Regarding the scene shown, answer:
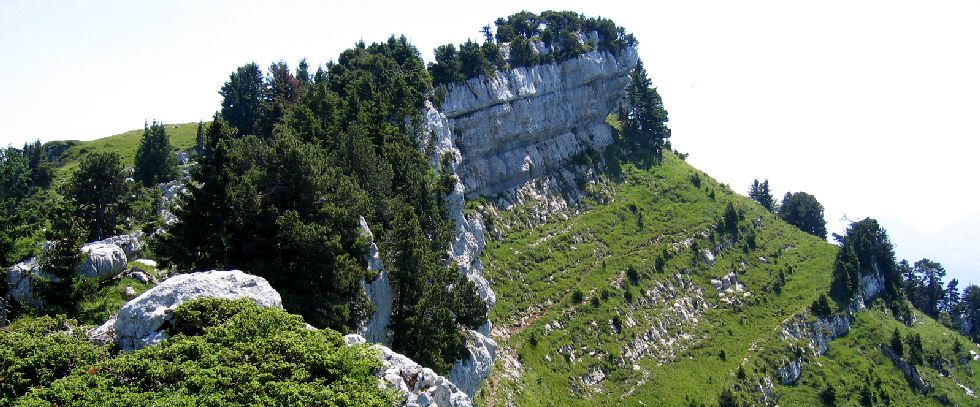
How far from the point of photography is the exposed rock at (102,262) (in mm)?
48250

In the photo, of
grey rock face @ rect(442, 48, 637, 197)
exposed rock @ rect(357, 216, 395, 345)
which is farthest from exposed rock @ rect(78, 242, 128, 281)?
grey rock face @ rect(442, 48, 637, 197)

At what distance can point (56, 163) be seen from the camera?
382ft

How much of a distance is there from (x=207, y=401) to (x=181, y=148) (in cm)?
9903

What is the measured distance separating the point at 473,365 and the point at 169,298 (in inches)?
1225

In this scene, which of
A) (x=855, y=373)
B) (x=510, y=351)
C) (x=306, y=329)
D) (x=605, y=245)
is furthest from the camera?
(x=605, y=245)

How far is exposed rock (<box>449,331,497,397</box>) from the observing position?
189 ft

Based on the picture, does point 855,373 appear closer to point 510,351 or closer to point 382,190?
point 510,351

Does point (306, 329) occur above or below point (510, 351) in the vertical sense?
above

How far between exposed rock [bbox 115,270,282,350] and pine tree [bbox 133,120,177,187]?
213ft

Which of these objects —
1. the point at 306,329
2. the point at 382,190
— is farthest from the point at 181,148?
the point at 306,329

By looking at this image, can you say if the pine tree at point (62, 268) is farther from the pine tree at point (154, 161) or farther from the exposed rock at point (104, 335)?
the pine tree at point (154, 161)

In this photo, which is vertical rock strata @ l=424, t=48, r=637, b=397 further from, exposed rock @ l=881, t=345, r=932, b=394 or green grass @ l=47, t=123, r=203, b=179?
exposed rock @ l=881, t=345, r=932, b=394

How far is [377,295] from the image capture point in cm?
5228

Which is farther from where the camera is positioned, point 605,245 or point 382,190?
point 605,245
